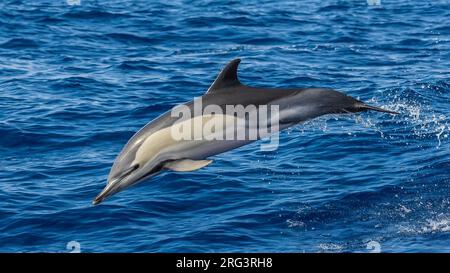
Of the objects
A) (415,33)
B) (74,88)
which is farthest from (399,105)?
(415,33)

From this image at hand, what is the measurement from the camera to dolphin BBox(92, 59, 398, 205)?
10805 millimetres

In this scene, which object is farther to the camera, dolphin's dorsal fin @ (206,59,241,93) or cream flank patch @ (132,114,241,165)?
dolphin's dorsal fin @ (206,59,241,93)

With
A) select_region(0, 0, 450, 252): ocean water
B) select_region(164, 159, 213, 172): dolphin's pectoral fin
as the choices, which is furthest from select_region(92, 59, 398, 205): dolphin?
select_region(0, 0, 450, 252): ocean water

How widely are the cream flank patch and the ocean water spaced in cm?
291

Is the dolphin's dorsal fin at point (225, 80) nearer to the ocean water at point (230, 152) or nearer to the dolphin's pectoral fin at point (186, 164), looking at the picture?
the dolphin's pectoral fin at point (186, 164)

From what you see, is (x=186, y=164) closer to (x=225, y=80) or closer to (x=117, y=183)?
(x=117, y=183)

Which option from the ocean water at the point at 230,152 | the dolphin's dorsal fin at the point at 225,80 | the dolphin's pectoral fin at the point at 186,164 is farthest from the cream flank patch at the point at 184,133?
the ocean water at the point at 230,152

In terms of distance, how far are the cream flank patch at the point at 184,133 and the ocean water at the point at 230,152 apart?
2.91 m

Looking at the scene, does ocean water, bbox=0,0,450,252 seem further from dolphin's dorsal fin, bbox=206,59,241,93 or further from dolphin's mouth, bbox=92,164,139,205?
dolphin's dorsal fin, bbox=206,59,241,93

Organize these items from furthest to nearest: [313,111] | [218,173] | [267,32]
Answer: [267,32] < [218,173] < [313,111]

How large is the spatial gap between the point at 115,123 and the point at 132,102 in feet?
5.56

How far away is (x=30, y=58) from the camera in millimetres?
25406

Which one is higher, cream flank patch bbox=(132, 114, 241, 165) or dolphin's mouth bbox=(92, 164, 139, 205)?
cream flank patch bbox=(132, 114, 241, 165)

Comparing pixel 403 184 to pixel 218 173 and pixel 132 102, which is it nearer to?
pixel 218 173
